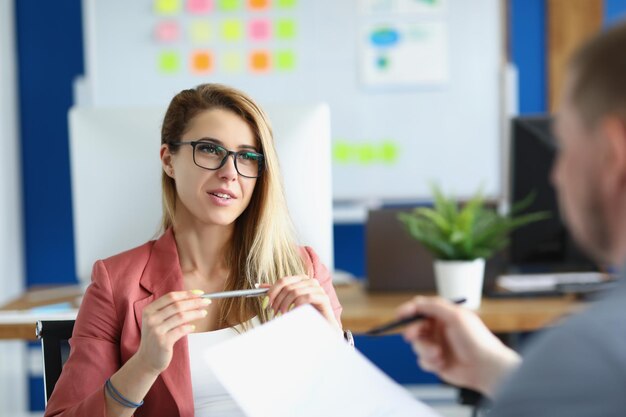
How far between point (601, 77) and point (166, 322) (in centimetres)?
77

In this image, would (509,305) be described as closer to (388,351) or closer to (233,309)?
(233,309)

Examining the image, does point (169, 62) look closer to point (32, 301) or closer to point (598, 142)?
point (32, 301)

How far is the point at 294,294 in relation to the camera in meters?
1.30

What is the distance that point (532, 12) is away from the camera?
3.45 m

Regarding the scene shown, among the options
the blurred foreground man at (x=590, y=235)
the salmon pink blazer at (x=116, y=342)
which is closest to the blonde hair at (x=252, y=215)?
the salmon pink blazer at (x=116, y=342)

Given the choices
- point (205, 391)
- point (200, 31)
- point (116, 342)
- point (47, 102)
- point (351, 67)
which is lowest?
point (205, 391)

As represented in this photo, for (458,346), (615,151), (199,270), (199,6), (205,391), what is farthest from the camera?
(199,6)

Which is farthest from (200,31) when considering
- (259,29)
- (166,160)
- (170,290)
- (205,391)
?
(205,391)

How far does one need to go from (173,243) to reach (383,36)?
2.11 meters

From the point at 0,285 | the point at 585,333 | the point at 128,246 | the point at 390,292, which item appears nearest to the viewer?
the point at 585,333

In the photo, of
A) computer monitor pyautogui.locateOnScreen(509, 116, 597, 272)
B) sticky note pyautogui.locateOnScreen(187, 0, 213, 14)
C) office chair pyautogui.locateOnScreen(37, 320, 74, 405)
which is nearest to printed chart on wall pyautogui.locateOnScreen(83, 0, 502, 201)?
sticky note pyautogui.locateOnScreen(187, 0, 213, 14)

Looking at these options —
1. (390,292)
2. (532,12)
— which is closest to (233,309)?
(390,292)

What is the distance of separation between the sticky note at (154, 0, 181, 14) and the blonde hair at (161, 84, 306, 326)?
1.92 meters

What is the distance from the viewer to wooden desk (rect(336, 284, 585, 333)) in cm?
191
